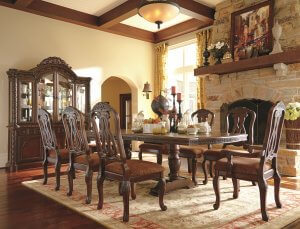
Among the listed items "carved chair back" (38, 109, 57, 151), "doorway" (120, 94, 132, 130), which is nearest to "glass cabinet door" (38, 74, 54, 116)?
"carved chair back" (38, 109, 57, 151)

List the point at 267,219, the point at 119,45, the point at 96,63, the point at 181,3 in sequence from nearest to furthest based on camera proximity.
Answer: the point at 267,219 < the point at 181,3 < the point at 96,63 < the point at 119,45

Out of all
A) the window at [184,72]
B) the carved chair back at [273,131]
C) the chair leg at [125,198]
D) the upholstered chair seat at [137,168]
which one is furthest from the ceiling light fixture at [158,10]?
the window at [184,72]

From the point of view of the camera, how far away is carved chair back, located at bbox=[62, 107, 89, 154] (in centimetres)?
288

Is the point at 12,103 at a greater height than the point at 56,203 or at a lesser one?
greater

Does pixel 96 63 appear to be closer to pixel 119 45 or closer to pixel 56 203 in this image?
pixel 119 45

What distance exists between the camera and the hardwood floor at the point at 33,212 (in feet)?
7.56

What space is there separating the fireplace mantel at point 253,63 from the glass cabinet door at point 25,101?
3.27m

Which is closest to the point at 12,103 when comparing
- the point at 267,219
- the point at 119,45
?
the point at 119,45

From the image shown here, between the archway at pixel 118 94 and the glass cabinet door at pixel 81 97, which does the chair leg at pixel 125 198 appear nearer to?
the glass cabinet door at pixel 81 97

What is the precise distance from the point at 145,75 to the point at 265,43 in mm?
3491

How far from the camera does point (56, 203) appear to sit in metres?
2.90

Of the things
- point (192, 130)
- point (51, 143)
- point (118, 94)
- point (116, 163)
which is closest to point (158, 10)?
point (192, 130)

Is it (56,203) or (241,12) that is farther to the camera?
(241,12)

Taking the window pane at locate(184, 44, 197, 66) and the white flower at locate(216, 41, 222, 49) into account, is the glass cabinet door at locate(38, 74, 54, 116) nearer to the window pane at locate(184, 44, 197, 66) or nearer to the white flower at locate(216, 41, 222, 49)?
the white flower at locate(216, 41, 222, 49)
